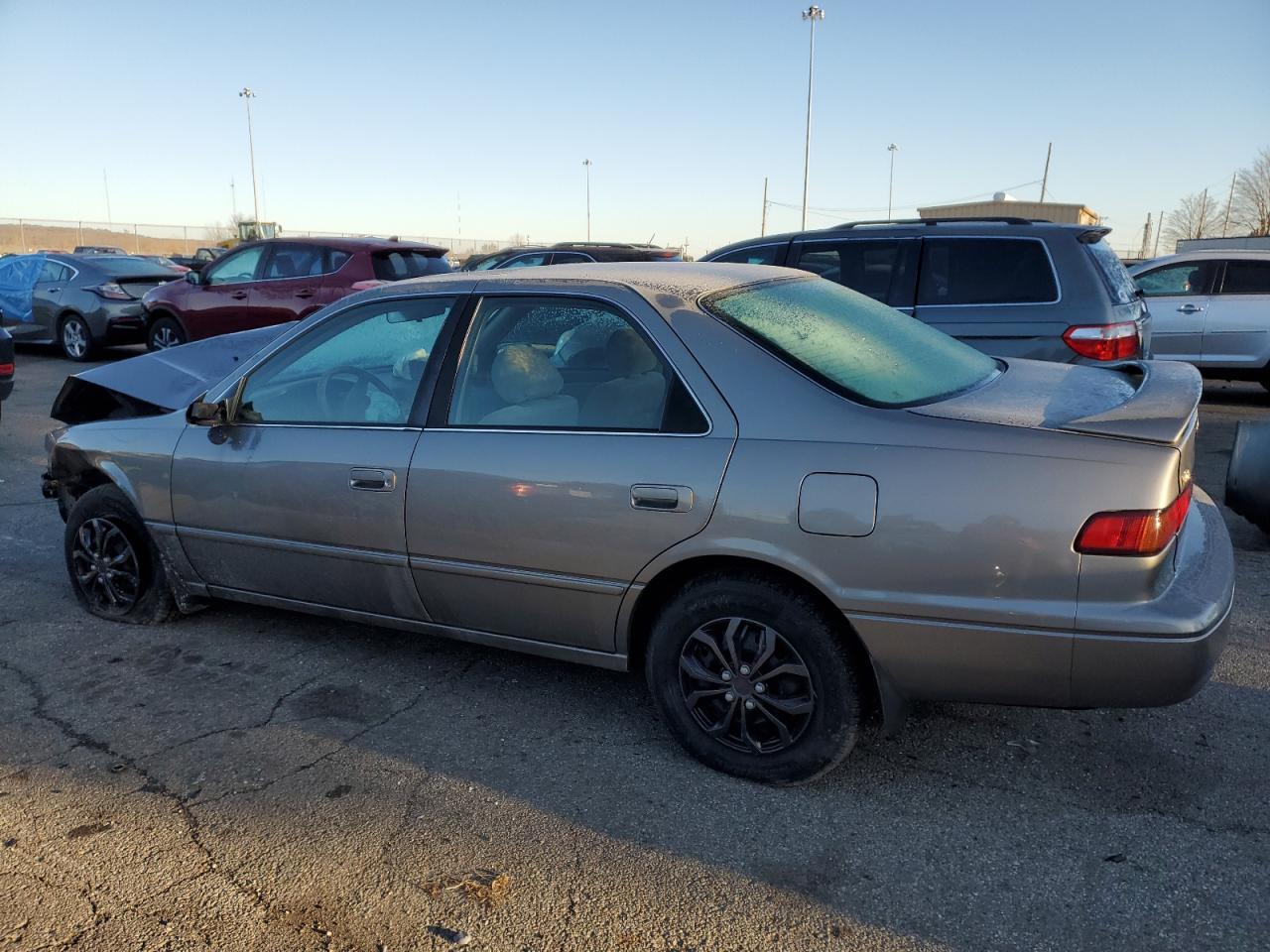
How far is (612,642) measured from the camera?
10.6ft

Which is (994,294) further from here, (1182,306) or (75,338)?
(75,338)

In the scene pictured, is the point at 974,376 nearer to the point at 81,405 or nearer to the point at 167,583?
the point at 167,583

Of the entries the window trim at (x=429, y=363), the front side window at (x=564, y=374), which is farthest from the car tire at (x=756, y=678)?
the window trim at (x=429, y=363)

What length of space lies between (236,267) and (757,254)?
745 centimetres

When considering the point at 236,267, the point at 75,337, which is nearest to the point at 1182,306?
the point at 236,267

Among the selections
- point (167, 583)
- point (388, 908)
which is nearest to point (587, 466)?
point (388, 908)

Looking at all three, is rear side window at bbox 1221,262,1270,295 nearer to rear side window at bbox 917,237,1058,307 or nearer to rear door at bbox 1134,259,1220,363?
rear door at bbox 1134,259,1220,363

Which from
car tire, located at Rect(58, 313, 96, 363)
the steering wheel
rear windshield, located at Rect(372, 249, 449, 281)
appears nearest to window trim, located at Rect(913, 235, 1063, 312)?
the steering wheel

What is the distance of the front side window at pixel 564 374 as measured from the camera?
3127 millimetres

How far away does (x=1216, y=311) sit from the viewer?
10234mm

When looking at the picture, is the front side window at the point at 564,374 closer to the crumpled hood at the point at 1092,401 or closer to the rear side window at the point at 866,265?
the crumpled hood at the point at 1092,401

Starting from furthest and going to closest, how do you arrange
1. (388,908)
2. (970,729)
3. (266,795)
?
(970,729) → (266,795) → (388,908)

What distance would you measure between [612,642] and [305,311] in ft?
30.1

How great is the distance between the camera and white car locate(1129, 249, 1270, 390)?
10125mm
